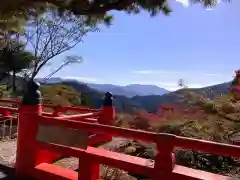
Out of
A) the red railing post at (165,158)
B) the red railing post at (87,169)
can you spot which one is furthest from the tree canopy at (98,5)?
the red railing post at (165,158)

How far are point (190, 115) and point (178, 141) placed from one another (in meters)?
4.65

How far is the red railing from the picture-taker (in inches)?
135

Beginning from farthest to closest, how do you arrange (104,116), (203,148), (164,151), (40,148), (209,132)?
1. (104,116)
2. (209,132)
3. (40,148)
4. (164,151)
5. (203,148)

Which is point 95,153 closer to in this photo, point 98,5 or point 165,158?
point 165,158

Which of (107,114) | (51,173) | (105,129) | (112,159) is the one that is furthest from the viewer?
(107,114)

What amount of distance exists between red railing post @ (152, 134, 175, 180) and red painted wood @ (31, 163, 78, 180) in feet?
4.06

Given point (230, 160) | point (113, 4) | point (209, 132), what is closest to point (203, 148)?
point (230, 160)

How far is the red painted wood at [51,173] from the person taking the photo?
4.44m

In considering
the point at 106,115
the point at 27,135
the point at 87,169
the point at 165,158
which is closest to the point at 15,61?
the point at 106,115

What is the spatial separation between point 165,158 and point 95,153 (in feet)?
3.17

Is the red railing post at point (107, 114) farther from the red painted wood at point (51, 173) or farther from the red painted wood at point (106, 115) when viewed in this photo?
the red painted wood at point (51, 173)

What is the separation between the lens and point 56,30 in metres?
26.2

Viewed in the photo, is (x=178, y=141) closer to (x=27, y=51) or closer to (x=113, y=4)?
(x=113, y=4)

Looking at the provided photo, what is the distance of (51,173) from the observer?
4.55 meters
